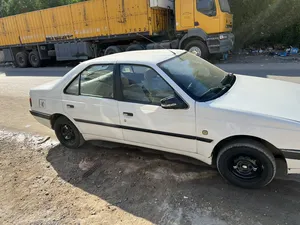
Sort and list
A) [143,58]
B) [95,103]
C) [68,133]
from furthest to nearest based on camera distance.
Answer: [68,133], [95,103], [143,58]

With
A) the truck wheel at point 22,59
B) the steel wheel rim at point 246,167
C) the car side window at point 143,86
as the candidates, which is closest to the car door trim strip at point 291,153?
the steel wheel rim at point 246,167

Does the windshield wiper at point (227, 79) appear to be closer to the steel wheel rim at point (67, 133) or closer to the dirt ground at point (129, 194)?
the dirt ground at point (129, 194)

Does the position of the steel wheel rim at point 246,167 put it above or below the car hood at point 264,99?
below

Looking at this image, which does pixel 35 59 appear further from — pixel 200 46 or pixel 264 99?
pixel 264 99

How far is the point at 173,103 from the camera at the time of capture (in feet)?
9.20

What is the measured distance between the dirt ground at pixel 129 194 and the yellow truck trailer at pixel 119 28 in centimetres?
853

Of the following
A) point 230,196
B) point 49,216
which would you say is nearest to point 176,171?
point 230,196

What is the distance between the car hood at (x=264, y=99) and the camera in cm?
256

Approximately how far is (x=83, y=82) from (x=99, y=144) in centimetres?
100

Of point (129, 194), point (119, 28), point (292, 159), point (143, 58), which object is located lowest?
point (129, 194)

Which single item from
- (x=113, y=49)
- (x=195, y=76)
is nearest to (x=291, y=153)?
(x=195, y=76)

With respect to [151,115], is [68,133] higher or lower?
lower

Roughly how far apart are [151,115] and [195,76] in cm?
77

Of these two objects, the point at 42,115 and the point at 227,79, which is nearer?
the point at 227,79
